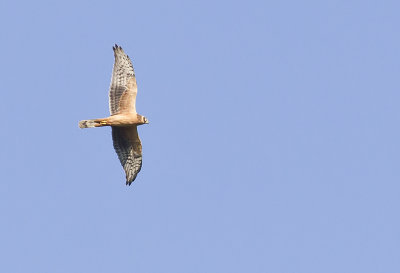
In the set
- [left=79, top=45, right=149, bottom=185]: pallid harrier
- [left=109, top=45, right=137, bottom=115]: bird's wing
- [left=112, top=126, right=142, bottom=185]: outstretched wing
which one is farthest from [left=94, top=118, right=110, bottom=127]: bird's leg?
[left=112, top=126, right=142, bottom=185]: outstretched wing

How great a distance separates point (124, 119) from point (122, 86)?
1.29 m

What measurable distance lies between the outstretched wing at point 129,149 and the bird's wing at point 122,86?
0.95m

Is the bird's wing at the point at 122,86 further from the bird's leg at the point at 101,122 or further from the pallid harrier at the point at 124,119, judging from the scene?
the bird's leg at the point at 101,122

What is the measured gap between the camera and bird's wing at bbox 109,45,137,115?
33.3 meters

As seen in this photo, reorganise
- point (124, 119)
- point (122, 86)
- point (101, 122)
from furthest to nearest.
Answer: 1. point (122, 86)
2. point (124, 119)
3. point (101, 122)

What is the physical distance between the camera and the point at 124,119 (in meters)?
33.0

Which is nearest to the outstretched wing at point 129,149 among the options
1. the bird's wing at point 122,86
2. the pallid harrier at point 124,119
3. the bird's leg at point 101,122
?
the pallid harrier at point 124,119

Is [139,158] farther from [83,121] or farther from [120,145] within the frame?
[83,121]

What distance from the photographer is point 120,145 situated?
34.5 meters

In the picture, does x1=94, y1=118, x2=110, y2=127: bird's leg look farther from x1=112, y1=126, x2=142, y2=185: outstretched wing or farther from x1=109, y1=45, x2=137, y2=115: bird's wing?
x1=112, y1=126, x2=142, y2=185: outstretched wing

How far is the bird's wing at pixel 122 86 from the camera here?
33281mm

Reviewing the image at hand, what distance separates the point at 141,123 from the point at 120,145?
164 centimetres

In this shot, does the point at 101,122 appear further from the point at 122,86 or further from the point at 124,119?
the point at 122,86

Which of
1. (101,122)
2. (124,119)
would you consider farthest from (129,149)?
(101,122)
